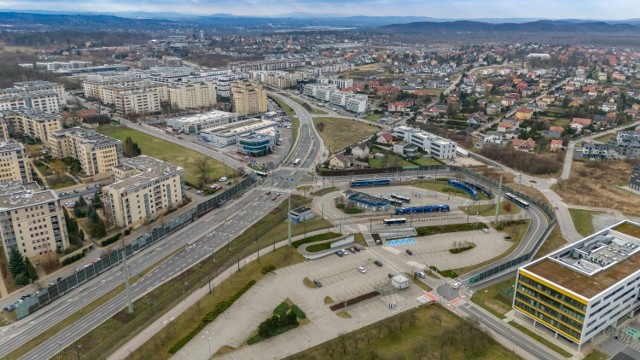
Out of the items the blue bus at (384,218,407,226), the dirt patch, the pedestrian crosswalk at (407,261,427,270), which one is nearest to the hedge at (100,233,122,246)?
the blue bus at (384,218,407,226)

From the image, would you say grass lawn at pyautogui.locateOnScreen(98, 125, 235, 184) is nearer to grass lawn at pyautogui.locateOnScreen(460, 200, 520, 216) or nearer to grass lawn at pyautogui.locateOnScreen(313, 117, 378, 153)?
grass lawn at pyautogui.locateOnScreen(313, 117, 378, 153)

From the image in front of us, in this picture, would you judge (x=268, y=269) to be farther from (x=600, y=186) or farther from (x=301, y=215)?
(x=600, y=186)

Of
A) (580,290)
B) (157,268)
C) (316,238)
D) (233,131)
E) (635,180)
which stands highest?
(580,290)

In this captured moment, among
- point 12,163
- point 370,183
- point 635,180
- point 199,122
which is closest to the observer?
point 12,163

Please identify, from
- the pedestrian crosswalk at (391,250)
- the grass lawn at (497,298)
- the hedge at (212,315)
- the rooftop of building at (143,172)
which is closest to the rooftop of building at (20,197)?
the rooftop of building at (143,172)

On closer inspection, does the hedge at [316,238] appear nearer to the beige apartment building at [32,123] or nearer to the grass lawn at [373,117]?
the beige apartment building at [32,123]

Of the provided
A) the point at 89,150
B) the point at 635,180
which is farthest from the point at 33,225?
the point at 635,180

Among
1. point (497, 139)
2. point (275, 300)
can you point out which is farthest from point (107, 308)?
point (497, 139)

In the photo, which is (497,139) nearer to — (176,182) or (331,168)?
(331,168)
